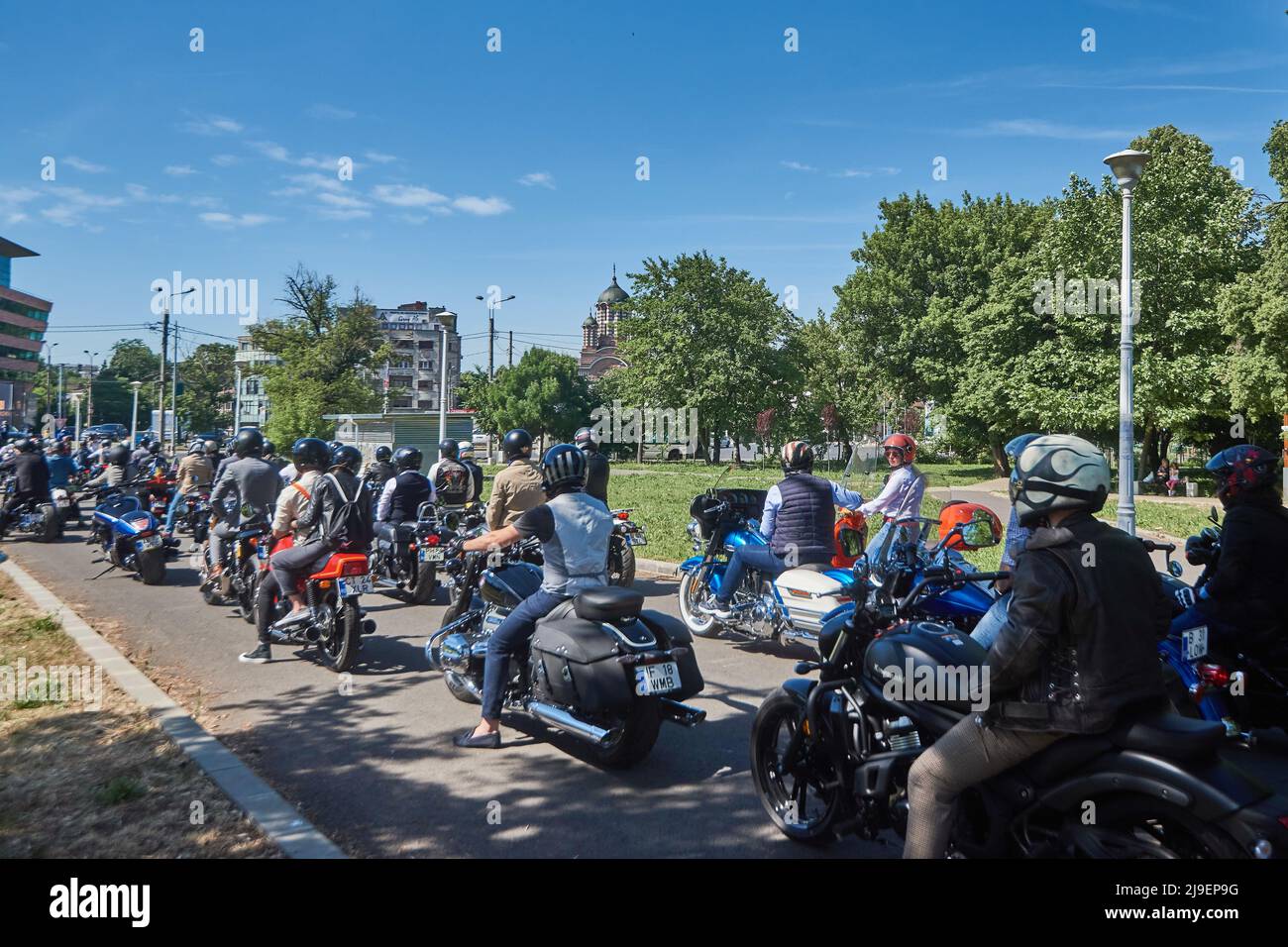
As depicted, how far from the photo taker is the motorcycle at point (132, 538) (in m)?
11.6

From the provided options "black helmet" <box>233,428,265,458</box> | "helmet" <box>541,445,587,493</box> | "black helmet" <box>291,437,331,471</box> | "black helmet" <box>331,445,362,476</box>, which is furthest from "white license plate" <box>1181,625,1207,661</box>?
"black helmet" <box>233,428,265,458</box>

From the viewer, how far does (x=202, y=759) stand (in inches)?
200

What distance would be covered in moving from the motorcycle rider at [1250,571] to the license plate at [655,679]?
302 centimetres

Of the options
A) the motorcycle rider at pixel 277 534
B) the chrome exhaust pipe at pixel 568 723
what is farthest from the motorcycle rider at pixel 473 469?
the chrome exhaust pipe at pixel 568 723

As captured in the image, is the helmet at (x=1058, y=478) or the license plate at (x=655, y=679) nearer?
the helmet at (x=1058, y=478)

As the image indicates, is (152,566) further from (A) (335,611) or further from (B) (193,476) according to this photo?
(A) (335,611)

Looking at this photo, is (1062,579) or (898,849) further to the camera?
(898,849)

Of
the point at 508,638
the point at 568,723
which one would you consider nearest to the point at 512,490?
the point at 508,638

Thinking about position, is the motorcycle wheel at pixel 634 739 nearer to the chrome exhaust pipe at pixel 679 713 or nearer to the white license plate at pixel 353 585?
the chrome exhaust pipe at pixel 679 713

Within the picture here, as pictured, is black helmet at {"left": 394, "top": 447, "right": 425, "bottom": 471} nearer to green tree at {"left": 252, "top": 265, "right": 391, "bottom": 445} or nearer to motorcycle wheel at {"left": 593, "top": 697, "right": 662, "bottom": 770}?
motorcycle wheel at {"left": 593, "top": 697, "right": 662, "bottom": 770}

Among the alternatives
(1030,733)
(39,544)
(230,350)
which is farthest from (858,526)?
(230,350)

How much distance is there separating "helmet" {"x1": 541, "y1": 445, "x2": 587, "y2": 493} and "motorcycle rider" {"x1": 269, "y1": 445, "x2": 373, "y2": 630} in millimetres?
2709
